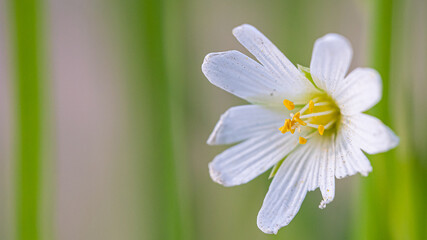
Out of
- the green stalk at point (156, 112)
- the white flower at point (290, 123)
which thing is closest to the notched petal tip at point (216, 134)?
the white flower at point (290, 123)

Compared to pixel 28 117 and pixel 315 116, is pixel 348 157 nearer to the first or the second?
pixel 315 116

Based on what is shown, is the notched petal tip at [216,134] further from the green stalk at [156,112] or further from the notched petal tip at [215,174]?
the green stalk at [156,112]

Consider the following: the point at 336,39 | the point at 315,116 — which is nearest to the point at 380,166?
the point at 315,116

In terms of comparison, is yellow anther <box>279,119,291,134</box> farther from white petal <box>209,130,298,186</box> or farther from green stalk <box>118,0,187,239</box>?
green stalk <box>118,0,187,239</box>

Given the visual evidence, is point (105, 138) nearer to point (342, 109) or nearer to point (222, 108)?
point (222, 108)

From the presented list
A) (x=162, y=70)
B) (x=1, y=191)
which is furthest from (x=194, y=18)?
(x=1, y=191)

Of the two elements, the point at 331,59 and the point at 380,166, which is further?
the point at 380,166
